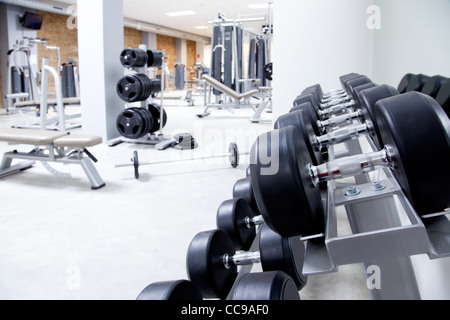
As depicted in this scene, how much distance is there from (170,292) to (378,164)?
517mm

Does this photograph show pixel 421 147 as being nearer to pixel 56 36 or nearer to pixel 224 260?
pixel 224 260

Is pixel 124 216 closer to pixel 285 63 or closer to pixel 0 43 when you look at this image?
pixel 285 63

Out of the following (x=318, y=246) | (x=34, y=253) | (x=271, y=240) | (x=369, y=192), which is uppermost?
(x=369, y=192)

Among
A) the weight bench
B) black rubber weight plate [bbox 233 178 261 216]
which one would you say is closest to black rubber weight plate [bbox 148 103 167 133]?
the weight bench

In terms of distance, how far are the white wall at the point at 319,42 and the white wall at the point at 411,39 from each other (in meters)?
0.12

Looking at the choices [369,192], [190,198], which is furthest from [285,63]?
[369,192]

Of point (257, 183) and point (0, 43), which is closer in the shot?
point (257, 183)

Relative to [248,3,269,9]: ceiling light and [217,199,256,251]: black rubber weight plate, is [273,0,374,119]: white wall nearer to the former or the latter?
[217,199,256,251]: black rubber weight plate

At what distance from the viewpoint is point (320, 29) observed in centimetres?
263

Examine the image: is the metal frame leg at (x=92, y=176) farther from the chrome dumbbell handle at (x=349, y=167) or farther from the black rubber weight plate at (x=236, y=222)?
the chrome dumbbell handle at (x=349, y=167)

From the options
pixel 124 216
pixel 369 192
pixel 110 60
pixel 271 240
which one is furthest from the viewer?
pixel 110 60

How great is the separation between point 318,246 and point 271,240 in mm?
375

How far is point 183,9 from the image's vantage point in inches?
424

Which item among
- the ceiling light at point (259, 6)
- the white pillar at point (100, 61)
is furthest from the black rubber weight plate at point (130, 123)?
the ceiling light at point (259, 6)
